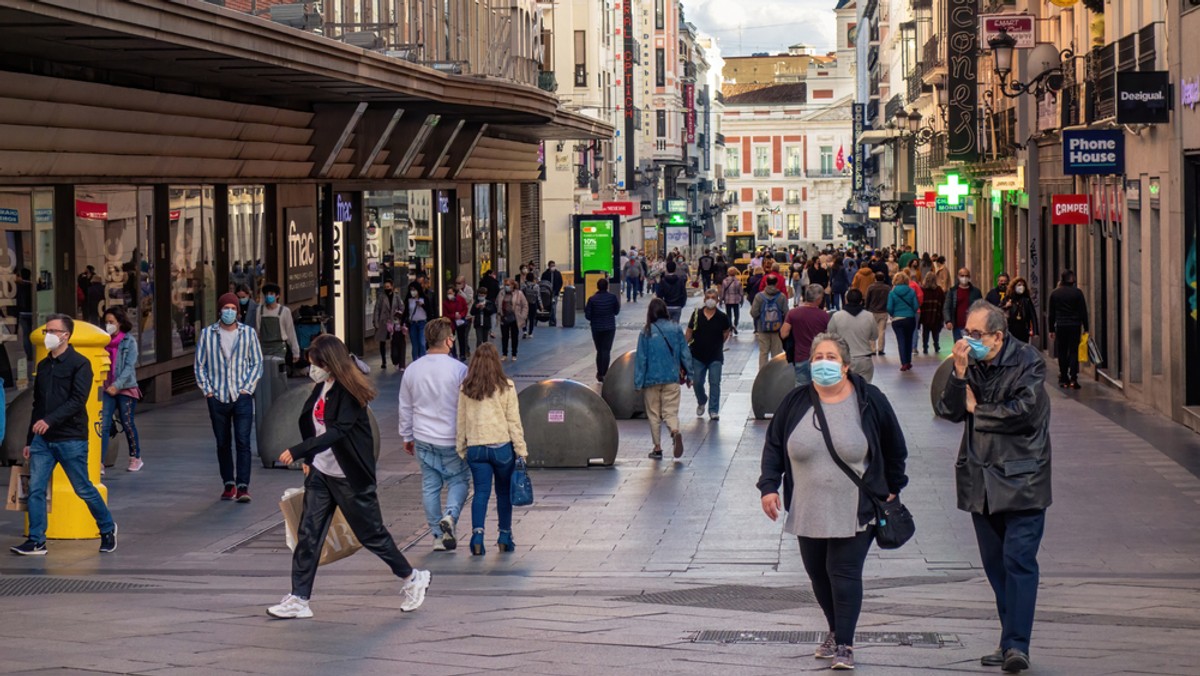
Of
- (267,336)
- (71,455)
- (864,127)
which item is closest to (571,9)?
(864,127)

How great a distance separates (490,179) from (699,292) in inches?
1040

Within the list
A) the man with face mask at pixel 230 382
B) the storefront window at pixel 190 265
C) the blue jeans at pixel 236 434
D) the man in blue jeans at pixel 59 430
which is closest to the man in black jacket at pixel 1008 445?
the man in blue jeans at pixel 59 430

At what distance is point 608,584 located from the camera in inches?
460

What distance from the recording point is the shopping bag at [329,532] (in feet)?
34.1

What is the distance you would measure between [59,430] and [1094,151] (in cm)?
1622

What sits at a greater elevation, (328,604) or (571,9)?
(571,9)

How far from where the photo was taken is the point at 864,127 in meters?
109

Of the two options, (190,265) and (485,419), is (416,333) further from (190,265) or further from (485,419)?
(485,419)

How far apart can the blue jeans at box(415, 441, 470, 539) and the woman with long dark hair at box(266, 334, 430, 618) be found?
7.26 feet

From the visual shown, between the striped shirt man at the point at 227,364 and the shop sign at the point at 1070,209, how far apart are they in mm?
15758

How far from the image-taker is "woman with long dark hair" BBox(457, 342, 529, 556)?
489 inches

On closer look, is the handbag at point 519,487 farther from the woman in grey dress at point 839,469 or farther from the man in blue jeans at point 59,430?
the woman in grey dress at point 839,469

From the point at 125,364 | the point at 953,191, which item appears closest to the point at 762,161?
the point at 953,191

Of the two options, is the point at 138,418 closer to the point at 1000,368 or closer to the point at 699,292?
the point at 1000,368
